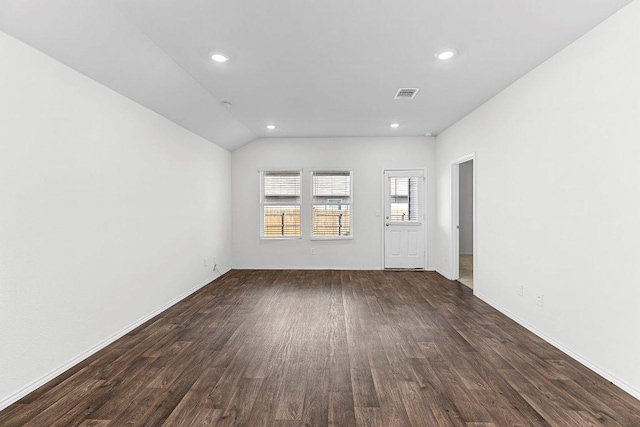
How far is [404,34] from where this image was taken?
8.38ft

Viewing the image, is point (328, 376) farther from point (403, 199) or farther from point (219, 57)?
point (403, 199)

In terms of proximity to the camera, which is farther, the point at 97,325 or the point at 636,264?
the point at 97,325

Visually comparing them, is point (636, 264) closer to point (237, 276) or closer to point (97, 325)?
point (97, 325)

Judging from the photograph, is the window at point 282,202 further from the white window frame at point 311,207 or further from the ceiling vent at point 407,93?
the ceiling vent at point 407,93

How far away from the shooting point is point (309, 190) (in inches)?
254

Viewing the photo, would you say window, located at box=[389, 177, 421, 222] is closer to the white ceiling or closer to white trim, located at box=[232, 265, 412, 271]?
white trim, located at box=[232, 265, 412, 271]

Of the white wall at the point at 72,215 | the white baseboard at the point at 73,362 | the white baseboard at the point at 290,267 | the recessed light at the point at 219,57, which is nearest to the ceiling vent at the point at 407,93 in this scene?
the recessed light at the point at 219,57

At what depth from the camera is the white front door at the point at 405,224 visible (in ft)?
20.9

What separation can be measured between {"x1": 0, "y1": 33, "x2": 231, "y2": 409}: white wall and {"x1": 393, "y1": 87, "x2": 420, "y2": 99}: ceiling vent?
116 inches

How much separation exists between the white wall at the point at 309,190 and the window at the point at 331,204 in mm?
148

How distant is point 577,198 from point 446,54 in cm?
166

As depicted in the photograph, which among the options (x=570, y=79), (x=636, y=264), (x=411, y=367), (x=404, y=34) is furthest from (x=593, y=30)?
(x=411, y=367)

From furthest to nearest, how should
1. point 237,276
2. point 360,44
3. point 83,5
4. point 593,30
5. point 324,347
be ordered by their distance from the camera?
point 237,276
point 324,347
point 360,44
point 593,30
point 83,5

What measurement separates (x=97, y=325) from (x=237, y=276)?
3.03m
